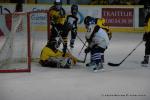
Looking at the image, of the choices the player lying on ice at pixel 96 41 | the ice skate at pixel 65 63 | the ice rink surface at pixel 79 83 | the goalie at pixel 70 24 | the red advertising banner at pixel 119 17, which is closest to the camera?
the ice rink surface at pixel 79 83

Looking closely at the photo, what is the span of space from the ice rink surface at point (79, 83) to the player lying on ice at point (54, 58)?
0.46 ft

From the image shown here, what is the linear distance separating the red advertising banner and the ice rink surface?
670 centimetres

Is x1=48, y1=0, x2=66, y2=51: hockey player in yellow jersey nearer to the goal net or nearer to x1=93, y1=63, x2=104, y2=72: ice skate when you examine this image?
the goal net

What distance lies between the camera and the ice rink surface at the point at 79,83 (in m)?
7.75

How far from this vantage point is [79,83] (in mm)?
8789

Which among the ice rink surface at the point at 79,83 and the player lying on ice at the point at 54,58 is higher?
the player lying on ice at the point at 54,58

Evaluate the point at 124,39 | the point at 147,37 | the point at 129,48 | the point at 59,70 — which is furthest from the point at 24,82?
the point at 124,39

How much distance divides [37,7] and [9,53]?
27.3 feet

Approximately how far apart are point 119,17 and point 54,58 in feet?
26.3

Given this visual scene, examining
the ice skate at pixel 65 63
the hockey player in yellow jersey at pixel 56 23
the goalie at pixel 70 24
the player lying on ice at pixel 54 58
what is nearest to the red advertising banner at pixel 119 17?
the goalie at pixel 70 24

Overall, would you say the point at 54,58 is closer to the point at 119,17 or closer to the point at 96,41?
the point at 96,41

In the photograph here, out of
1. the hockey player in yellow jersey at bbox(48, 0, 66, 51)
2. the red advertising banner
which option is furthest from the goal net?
the red advertising banner

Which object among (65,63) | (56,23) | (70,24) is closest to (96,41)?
(65,63)

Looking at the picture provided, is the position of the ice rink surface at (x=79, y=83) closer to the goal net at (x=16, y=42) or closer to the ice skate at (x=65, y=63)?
the ice skate at (x=65, y=63)
